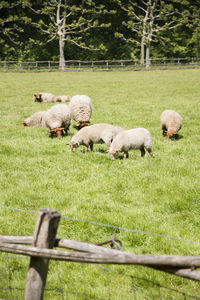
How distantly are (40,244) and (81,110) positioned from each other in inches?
412

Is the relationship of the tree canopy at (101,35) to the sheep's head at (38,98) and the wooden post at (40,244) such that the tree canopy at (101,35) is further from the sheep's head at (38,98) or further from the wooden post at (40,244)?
the wooden post at (40,244)

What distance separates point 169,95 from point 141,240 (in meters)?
17.5

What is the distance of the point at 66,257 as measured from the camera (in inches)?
95.6

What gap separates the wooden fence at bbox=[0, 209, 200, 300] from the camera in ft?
7.88

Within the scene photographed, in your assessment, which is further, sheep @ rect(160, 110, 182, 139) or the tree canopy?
the tree canopy

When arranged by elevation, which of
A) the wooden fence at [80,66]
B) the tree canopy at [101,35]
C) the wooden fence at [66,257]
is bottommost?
the wooden fence at [66,257]

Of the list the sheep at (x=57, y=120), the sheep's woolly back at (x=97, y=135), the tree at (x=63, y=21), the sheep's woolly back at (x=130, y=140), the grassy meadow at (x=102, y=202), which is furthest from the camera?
the tree at (x=63, y=21)

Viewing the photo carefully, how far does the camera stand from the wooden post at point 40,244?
8.12 ft

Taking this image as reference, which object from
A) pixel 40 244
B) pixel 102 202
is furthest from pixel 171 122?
pixel 40 244

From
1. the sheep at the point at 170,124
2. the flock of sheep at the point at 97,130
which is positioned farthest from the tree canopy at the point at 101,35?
the sheep at the point at 170,124

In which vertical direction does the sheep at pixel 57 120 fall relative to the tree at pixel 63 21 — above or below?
below

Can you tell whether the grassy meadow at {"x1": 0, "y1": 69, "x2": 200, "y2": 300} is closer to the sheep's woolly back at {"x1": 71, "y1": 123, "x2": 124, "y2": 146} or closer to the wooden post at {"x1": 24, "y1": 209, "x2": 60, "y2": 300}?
the sheep's woolly back at {"x1": 71, "y1": 123, "x2": 124, "y2": 146}

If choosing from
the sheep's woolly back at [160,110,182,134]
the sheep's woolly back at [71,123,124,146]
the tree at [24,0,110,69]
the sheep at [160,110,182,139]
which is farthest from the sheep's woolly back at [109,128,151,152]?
the tree at [24,0,110,69]

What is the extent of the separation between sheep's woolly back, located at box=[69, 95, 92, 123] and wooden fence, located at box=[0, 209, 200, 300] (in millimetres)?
10129
